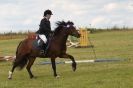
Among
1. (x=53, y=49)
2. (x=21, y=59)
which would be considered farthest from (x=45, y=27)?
(x=21, y=59)

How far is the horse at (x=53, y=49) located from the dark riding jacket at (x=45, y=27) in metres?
0.35

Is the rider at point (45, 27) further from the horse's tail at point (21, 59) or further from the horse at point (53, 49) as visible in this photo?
the horse's tail at point (21, 59)

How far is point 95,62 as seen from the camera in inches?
890

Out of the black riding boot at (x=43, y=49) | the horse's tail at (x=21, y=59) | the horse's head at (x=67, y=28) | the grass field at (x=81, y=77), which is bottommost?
the grass field at (x=81, y=77)

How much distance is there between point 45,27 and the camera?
17.8m

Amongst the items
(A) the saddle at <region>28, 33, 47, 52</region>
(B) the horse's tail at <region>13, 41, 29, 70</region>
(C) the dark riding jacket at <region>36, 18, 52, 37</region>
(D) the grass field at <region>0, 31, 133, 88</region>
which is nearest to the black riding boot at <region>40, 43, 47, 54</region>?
(A) the saddle at <region>28, 33, 47, 52</region>

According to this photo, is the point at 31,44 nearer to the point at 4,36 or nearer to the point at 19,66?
the point at 19,66

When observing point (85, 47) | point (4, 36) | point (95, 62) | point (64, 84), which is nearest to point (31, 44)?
point (64, 84)

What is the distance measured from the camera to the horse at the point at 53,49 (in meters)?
17.9

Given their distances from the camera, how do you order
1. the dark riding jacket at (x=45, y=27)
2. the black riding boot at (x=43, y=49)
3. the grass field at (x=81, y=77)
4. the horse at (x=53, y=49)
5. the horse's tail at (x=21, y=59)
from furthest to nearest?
the horse's tail at (x=21, y=59), the black riding boot at (x=43, y=49), the horse at (x=53, y=49), the dark riding jacket at (x=45, y=27), the grass field at (x=81, y=77)

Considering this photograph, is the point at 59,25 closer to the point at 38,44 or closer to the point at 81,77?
the point at 38,44

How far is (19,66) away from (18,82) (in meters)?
1.98

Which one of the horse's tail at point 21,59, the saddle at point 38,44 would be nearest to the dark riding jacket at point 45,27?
the saddle at point 38,44

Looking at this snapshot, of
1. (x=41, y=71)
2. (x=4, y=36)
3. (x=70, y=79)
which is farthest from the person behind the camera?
(x=4, y=36)
